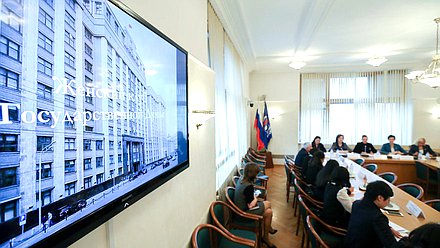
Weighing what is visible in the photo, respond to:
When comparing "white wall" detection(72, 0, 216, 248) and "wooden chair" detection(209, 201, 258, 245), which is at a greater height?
"white wall" detection(72, 0, 216, 248)

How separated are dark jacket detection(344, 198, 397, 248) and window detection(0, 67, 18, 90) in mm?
2522

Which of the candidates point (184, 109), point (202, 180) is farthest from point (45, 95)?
point (202, 180)

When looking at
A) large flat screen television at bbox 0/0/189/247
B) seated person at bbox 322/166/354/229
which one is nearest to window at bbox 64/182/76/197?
large flat screen television at bbox 0/0/189/247

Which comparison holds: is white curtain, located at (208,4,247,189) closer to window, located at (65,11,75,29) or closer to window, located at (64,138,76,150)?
window, located at (65,11,75,29)

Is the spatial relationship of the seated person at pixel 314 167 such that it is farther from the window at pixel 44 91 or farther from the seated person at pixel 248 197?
the window at pixel 44 91

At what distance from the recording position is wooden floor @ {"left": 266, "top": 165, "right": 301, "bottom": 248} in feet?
11.3

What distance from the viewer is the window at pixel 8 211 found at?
576 mm

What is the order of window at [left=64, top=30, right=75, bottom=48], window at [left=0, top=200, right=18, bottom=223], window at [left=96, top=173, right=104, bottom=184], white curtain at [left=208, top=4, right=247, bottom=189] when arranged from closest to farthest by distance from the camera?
1. window at [left=0, top=200, right=18, bottom=223]
2. window at [left=64, top=30, right=75, bottom=48]
3. window at [left=96, top=173, right=104, bottom=184]
4. white curtain at [left=208, top=4, right=247, bottom=189]

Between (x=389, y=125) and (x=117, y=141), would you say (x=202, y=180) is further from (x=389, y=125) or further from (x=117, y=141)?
(x=389, y=125)

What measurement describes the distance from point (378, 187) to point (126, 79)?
2305mm

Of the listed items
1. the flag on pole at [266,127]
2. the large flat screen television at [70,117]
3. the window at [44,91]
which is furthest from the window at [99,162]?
the flag on pole at [266,127]

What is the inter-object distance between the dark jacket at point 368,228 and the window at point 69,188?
227cm

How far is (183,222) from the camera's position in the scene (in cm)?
198

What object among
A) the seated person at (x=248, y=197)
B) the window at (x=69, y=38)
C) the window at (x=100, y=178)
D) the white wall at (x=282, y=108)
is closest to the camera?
the window at (x=69, y=38)
